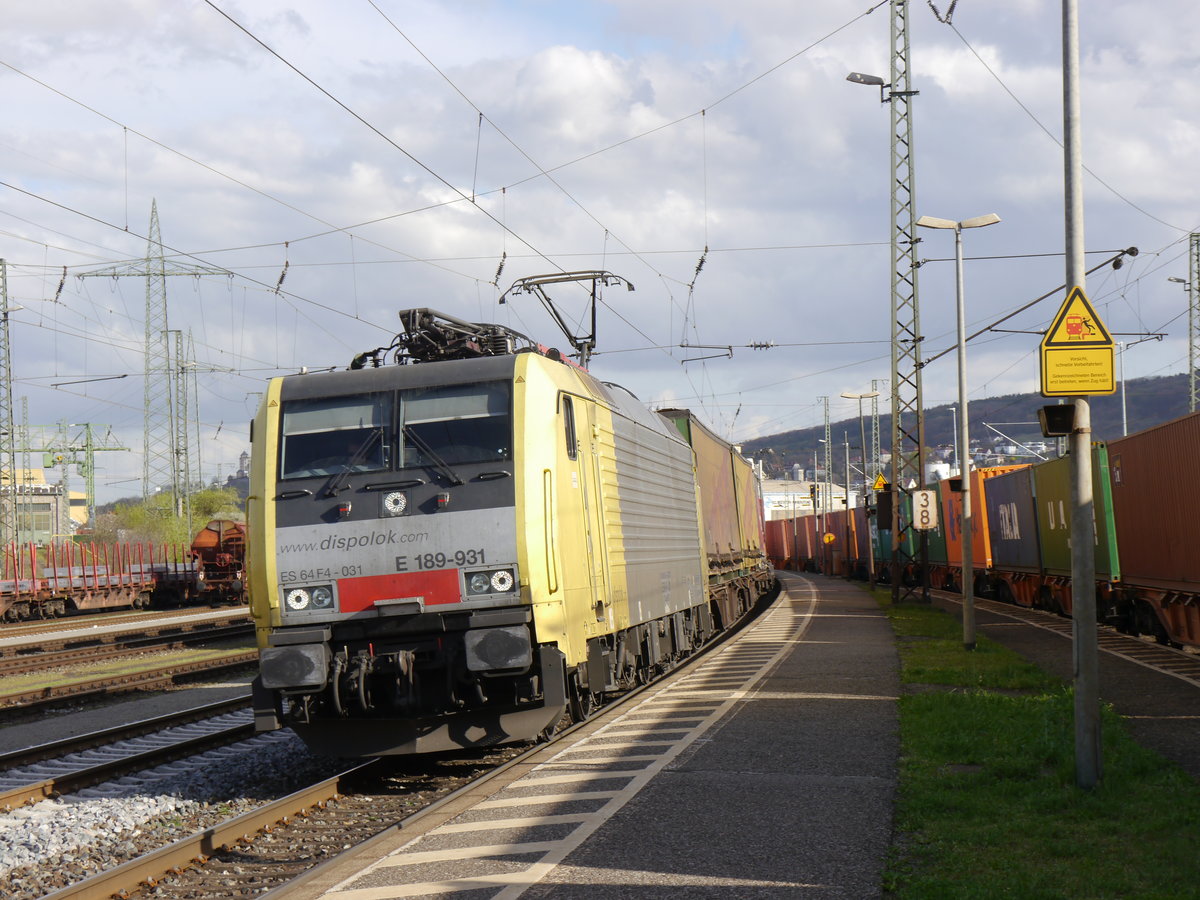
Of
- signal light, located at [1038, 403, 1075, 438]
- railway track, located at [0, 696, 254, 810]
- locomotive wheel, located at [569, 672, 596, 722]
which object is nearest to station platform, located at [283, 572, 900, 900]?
locomotive wheel, located at [569, 672, 596, 722]

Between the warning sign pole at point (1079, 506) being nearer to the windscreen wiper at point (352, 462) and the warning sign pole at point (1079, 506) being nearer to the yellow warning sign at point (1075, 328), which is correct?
the yellow warning sign at point (1075, 328)

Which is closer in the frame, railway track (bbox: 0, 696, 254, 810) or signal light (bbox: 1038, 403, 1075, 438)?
signal light (bbox: 1038, 403, 1075, 438)

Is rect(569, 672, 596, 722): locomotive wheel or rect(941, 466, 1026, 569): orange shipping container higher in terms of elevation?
rect(941, 466, 1026, 569): orange shipping container

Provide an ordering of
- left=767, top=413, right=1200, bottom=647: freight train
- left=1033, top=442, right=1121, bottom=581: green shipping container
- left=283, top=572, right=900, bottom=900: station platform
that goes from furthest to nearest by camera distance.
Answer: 1. left=1033, top=442, right=1121, bottom=581: green shipping container
2. left=767, top=413, right=1200, bottom=647: freight train
3. left=283, top=572, right=900, bottom=900: station platform

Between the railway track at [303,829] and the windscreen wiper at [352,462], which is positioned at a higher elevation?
the windscreen wiper at [352,462]

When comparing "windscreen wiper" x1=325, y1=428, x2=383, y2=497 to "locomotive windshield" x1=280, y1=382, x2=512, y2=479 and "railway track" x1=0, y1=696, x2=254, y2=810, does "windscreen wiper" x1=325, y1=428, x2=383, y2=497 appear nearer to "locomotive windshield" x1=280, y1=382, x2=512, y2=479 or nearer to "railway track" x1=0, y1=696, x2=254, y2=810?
"locomotive windshield" x1=280, y1=382, x2=512, y2=479

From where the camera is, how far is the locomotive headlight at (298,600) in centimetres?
965

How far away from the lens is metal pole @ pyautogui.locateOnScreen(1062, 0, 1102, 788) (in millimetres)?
8758

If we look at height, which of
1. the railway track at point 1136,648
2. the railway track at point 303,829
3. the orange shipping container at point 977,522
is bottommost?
the railway track at point 1136,648

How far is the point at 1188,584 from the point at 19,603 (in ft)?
106

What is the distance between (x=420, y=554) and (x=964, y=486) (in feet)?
44.6

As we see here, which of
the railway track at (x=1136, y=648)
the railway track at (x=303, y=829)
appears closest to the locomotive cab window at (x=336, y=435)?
the railway track at (x=303, y=829)

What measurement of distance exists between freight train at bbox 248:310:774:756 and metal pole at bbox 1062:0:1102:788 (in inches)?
149

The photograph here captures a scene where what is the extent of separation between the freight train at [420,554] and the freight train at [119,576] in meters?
30.0
